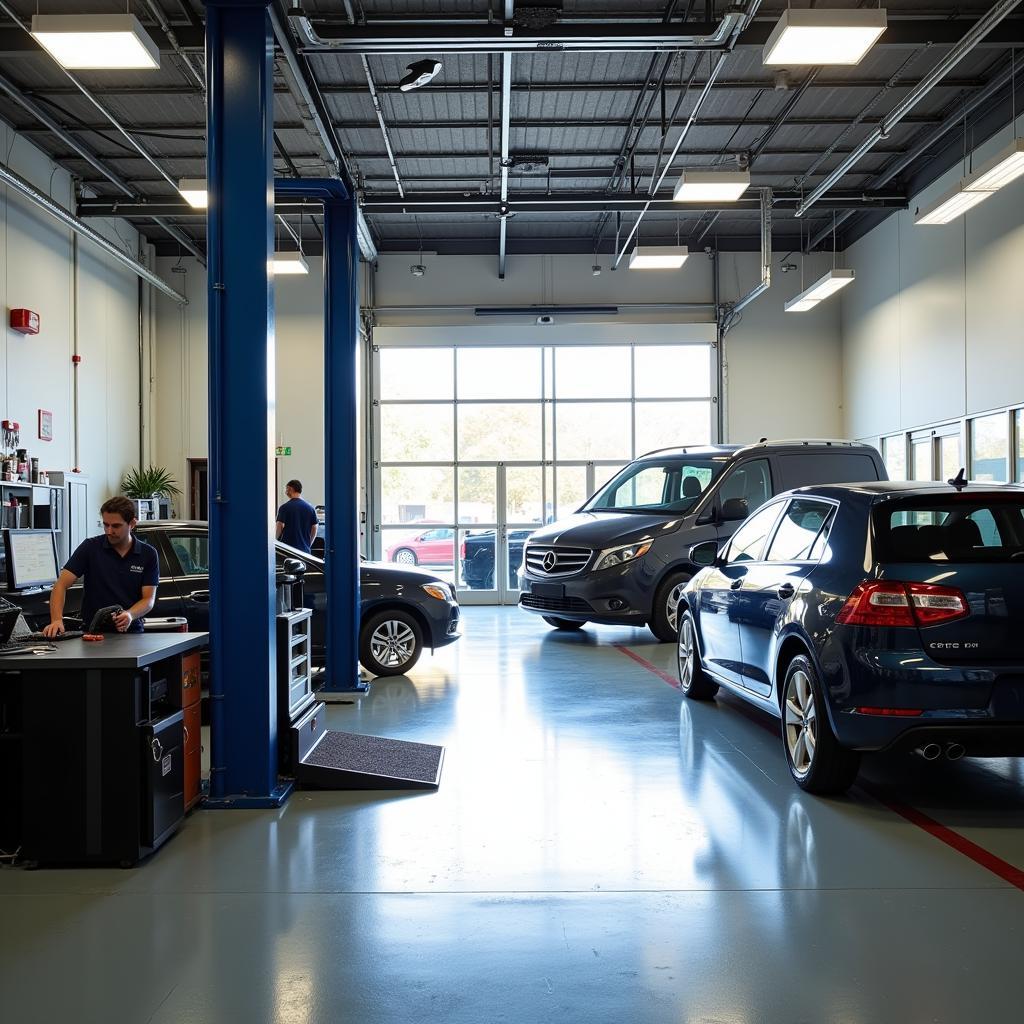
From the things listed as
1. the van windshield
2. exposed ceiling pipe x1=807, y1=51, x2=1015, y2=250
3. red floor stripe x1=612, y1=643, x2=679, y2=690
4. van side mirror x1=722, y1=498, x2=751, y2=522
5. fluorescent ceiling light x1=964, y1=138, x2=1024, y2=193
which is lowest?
red floor stripe x1=612, y1=643, x2=679, y2=690

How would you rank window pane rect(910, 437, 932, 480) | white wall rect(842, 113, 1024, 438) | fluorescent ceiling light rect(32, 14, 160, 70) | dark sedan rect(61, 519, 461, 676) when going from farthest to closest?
window pane rect(910, 437, 932, 480)
white wall rect(842, 113, 1024, 438)
dark sedan rect(61, 519, 461, 676)
fluorescent ceiling light rect(32, 14, 160, 70)

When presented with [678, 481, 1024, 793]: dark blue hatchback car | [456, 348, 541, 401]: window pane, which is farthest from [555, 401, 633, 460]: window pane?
[678, 481, 1024, 793]: dark blue hatchback car

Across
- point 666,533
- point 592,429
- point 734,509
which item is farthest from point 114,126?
point 592,429

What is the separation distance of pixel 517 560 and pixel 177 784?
13.7m

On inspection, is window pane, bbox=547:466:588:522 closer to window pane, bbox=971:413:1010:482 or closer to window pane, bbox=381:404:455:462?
window pane, bbox=381:404:455:462

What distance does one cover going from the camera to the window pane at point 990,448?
12.8 meters

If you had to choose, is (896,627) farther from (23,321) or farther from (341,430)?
(23,321)

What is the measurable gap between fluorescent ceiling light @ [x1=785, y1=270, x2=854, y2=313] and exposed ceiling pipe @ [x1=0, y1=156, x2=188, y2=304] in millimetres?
10367

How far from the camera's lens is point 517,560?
18141 millimetres

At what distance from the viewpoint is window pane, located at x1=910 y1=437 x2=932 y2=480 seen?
15.2 meters

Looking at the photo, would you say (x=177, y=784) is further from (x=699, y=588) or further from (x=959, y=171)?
(x=959, y=171)

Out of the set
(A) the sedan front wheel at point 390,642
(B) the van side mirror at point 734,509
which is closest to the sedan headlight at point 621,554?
(B) the van side mirror at point 734,509

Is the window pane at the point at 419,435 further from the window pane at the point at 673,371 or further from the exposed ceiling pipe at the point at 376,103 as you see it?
the exposed ceiling pipe at the point at 376,103

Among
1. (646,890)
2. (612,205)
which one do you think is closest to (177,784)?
(646,890)
